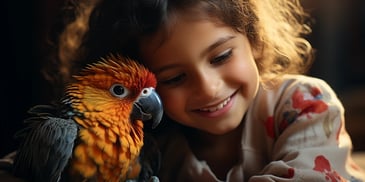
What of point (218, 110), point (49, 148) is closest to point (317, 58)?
point (218, 110)

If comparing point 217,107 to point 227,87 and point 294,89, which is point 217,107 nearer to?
point 227,87

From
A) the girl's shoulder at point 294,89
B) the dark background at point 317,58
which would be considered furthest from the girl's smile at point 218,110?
the dark background at point 317,58

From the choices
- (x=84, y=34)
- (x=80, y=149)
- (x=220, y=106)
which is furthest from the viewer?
(x=84, y=34)

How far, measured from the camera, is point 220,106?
0.76 m

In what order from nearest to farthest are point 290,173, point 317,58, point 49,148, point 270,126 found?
point 49,148
point 290,173
point 270,126
point 317,58

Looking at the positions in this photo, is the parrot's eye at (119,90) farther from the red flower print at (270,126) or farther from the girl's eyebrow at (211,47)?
the red flower print at (270,126)

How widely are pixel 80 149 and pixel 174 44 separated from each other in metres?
0.19

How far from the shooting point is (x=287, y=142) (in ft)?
2.56

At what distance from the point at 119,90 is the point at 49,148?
110 mm

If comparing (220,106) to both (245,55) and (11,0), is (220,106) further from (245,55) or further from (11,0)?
(11,0)

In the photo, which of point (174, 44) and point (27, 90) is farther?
point (27, 90)

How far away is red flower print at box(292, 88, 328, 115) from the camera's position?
799 millimetres

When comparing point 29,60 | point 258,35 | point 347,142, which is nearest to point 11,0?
point 29,60

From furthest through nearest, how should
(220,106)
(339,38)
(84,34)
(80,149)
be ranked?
(339,38) < (84,34) < (220,106) < (80,149)
